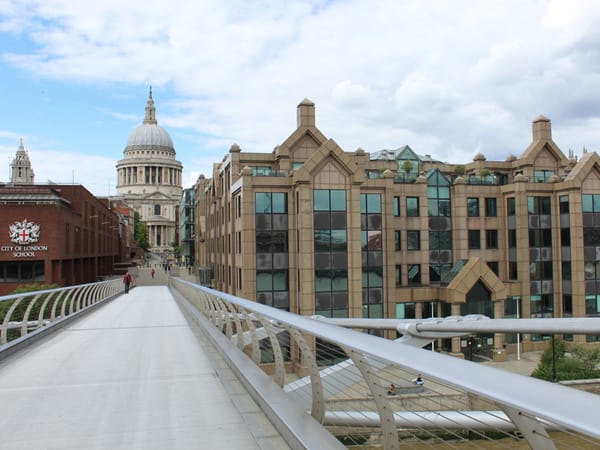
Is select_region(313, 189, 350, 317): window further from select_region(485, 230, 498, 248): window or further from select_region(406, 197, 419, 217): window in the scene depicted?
select_region(485, 230, 498, 248): window

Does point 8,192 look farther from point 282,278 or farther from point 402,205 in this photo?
point 402,205

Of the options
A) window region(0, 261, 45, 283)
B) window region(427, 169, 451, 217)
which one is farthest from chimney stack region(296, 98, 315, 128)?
window region(0, 261, 45, 283)

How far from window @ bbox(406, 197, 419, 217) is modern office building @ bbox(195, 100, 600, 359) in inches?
2.9

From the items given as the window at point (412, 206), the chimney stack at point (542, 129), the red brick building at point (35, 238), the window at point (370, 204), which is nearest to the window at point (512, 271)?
the window at point (412, 206)

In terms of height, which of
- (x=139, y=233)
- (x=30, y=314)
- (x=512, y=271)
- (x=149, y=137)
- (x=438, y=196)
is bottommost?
(x=512, y=271)

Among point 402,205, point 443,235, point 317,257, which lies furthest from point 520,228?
point 317,257

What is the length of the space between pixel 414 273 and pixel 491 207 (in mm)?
8508

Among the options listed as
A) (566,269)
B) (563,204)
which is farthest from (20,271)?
(566,269)

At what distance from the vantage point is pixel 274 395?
6301mm

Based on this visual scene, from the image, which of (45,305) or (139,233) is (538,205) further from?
(139,233)

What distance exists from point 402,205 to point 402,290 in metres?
6.61

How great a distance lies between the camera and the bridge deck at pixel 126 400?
211 inches

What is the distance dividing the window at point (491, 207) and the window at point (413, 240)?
6.31 m

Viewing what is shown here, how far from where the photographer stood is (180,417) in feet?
19.9
